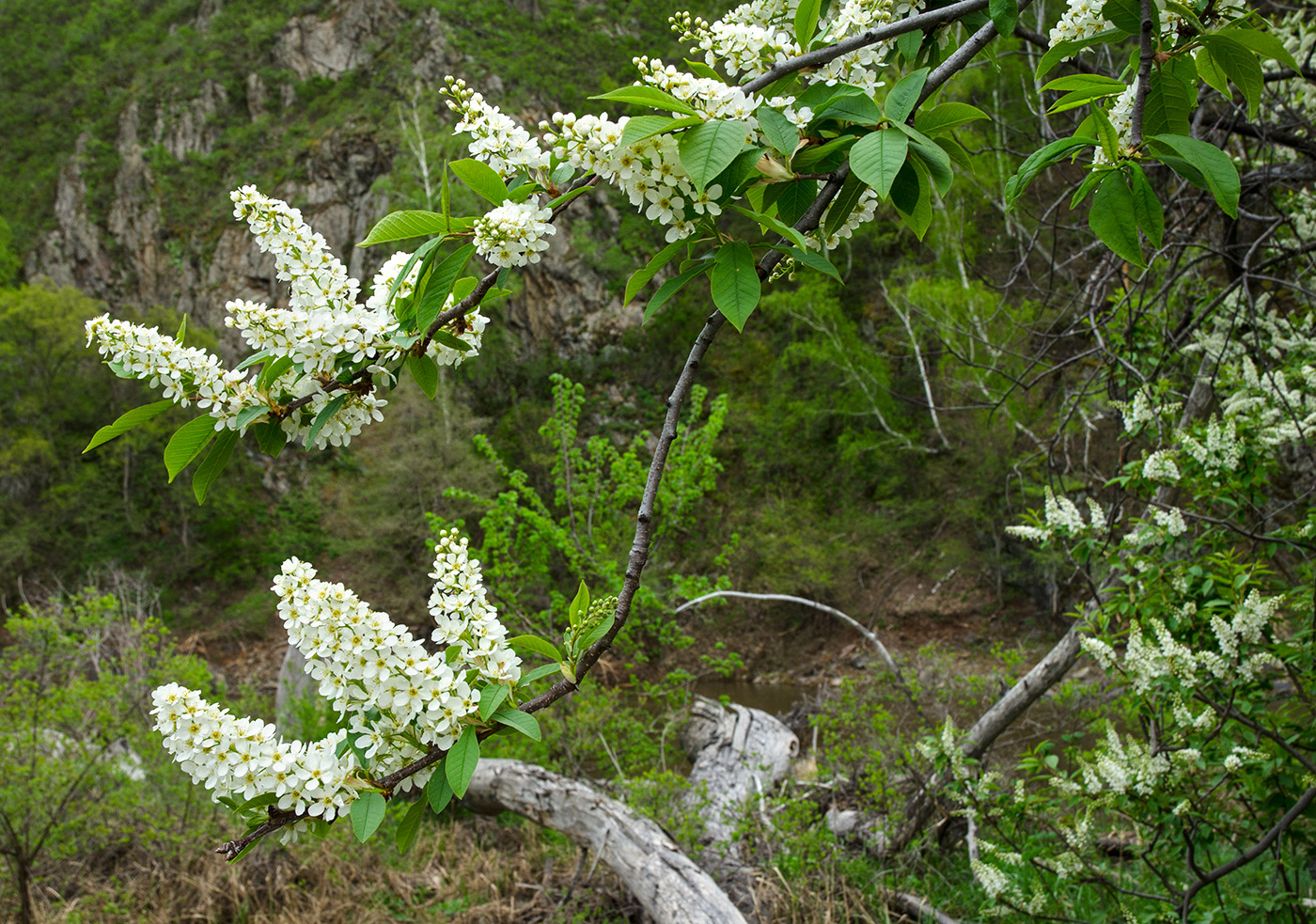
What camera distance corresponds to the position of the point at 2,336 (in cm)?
1468

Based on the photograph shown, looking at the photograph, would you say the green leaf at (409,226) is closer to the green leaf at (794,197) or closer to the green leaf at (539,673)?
the green leaf at (794,197)

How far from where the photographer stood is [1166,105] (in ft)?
2.63

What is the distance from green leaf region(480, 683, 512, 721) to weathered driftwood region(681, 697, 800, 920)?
2.65 m

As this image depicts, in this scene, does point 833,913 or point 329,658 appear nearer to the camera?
point 329,658

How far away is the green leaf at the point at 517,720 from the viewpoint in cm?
77

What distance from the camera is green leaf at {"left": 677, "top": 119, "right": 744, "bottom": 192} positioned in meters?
0.64

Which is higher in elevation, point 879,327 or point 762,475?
point 879,327

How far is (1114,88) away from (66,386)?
61.7 ft

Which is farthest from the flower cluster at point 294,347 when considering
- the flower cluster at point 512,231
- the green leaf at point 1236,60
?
the green leaf at point 1236,60

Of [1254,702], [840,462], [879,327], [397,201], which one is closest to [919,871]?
[1254,702]

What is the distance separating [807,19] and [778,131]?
203 millimetres

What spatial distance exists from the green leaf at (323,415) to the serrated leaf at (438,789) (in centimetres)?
38

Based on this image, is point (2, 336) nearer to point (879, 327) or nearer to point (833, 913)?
point (879, 327)

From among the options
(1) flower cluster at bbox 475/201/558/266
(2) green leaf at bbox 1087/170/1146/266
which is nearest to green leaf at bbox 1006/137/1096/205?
(2) green leaf at bbox 1087/170/1146/266
